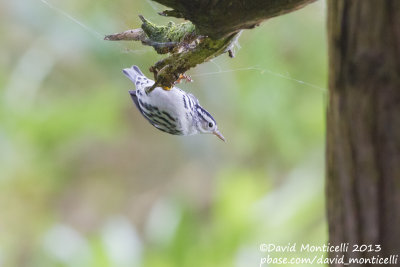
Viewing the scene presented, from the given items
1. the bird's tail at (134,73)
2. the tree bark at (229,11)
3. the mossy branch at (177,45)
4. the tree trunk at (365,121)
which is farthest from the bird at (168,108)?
the tree trunk at (365,121)

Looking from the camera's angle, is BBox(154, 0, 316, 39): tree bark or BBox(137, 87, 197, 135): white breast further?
BBox(137, 87, 197, 135): white breast

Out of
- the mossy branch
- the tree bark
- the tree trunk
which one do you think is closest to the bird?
the mossy branch

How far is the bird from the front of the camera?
111 cm

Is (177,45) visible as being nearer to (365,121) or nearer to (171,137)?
(365,121)

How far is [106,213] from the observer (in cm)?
Result: 298

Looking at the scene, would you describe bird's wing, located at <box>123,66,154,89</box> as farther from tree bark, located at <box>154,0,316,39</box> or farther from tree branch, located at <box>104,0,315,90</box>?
tree bark, located at <box>154,0,316,39</box>

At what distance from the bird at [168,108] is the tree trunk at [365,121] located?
0.49 metres

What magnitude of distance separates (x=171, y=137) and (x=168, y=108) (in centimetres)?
173

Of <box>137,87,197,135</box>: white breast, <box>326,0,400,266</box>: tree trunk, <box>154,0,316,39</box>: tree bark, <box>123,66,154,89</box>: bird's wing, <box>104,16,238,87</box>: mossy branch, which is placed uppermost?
<box>123,66,154,89</box>: bird's wing

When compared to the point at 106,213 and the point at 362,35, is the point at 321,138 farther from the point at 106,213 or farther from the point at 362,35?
the point at 362,35

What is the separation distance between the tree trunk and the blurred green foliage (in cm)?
103

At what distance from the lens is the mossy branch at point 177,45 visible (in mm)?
786

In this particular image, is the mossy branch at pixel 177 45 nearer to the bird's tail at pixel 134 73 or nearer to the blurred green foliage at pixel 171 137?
the bird's tail at pixel 134 73

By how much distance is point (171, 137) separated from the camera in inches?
113
